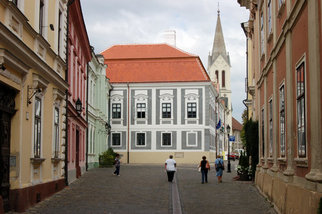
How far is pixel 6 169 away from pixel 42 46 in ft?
15.3

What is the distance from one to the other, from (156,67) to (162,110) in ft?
15.9

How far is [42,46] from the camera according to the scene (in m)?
14.7

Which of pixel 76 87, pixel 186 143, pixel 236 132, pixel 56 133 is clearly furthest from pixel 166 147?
pixel 236 132

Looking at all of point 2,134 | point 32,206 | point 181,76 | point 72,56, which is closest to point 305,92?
point 2,134

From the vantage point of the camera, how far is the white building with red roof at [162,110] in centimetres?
5125

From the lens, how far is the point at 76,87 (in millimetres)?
24469

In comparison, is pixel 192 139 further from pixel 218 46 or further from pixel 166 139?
pixel 218 46

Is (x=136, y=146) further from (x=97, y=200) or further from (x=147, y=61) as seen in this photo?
(x=97, y=200)

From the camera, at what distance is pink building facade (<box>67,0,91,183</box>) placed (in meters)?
21.6

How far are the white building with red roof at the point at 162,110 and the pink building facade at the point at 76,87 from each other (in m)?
23.1

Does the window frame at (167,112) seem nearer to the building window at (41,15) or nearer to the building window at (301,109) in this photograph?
the building window at (41,15)

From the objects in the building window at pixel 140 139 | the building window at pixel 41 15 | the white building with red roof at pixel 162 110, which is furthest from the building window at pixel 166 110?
the building window at pixel 41 15

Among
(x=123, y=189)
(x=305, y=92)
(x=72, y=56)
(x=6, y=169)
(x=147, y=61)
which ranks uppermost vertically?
(x=147, y=61)

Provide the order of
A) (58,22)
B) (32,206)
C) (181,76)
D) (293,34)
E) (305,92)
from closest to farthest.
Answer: (305,92), (293,34), (32,206), (58,22), (181,76)
